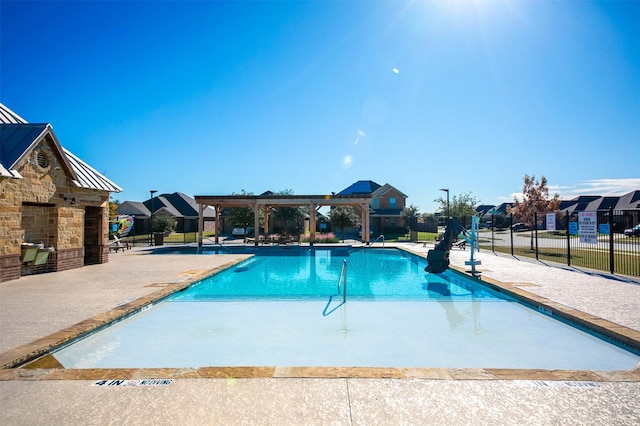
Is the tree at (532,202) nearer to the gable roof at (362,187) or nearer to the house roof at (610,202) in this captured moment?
the house roof at (610,202)

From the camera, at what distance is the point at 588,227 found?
12398mm

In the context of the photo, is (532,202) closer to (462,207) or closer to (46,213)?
(462,207)

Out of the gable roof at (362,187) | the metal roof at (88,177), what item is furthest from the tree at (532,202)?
the metal roof at (88,177)

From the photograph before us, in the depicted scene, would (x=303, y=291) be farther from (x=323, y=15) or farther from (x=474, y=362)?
(x=323, y=15)

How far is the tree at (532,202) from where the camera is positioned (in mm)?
25391

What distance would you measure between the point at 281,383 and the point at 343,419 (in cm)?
90

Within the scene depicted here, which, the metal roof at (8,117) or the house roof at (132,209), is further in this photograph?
the house roof at (132,209)

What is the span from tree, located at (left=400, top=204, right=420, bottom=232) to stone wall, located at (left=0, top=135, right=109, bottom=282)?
103ft

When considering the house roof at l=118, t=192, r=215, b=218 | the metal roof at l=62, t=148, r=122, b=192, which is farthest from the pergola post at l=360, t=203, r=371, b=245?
the house roof at l=118, t=192, r=215, b=218

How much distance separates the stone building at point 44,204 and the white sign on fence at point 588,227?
18.5 meters

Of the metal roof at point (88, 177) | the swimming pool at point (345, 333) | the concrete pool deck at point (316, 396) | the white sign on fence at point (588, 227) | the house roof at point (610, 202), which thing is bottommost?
the swimming pool at point (345, 333)

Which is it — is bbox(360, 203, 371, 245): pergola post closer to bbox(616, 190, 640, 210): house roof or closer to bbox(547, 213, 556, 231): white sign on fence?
bbox(547, 213, 556, 231): white sign on fence

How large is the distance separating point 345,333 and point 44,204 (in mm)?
11887

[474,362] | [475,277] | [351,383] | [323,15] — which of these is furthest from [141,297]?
[323,15]
